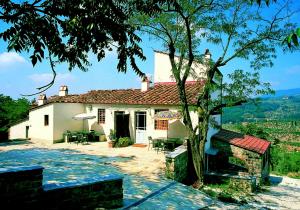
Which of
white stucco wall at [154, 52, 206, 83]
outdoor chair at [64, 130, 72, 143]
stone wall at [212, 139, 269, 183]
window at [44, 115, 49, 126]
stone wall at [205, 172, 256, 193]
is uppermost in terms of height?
white stucco wall at [154, 52, 206, 83]

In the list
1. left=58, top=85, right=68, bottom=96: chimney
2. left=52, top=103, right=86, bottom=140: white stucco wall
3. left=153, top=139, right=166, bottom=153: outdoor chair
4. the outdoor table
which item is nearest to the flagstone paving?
left=153, top=139, right=166, bottom=153: outdoor chair

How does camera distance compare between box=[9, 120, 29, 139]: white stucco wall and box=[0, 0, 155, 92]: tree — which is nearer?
box=[0, 0, 155, 92]: tree

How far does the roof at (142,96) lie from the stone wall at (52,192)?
10.6 metres

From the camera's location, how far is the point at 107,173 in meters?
11.7

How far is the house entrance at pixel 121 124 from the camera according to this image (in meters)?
20.8

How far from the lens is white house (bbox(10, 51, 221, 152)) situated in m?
19.0

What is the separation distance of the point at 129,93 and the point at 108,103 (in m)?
2.16

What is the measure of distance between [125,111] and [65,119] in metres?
4.76

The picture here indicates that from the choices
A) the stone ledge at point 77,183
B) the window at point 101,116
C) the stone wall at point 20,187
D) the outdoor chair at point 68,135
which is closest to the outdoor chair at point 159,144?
the window at point 101,116

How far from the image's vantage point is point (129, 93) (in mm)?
22594

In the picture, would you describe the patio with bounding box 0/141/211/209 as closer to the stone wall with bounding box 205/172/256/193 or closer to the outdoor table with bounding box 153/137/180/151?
the outdoor table with bounding box 153/137/180/151

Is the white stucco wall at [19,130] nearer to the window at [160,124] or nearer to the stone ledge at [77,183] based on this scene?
the window at [160,124]

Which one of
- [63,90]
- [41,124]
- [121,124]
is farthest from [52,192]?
[63,90]

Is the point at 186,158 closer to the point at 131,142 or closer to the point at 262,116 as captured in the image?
the point at 131,142
